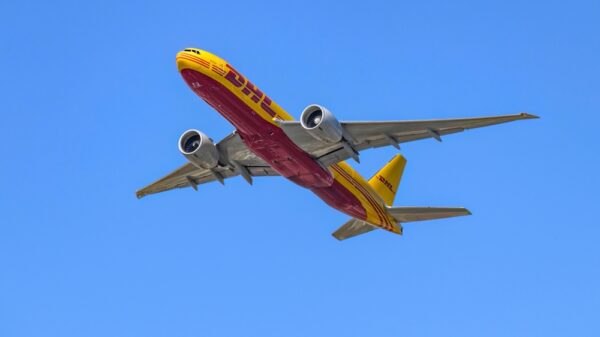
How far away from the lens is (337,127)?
48.7 meters

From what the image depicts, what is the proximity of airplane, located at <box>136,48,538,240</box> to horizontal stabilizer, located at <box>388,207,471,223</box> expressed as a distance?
59 millimetres

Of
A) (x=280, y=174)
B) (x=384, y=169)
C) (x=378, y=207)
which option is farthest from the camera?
(x=384, y=169)

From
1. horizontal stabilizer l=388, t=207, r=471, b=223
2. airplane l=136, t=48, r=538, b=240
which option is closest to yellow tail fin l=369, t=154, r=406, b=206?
horizontal stabilizer l=388, t=207, r=471, b=223

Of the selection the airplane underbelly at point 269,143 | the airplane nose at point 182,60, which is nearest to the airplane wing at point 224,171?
the airplane underbelly at point 269,143

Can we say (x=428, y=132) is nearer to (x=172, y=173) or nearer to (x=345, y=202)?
(x=345, y=202)

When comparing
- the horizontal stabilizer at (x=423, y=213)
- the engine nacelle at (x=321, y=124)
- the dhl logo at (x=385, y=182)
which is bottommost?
the engine nacelle at (x=321, y=124)

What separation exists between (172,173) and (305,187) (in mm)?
9383

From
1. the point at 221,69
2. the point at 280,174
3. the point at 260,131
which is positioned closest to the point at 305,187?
the point at 280,174

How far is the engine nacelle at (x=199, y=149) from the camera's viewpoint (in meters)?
53.4

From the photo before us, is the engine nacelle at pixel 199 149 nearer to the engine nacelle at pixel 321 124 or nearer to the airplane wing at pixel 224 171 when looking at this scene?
the airplane wing at pixel 224 171

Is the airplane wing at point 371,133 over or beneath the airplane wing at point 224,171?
over

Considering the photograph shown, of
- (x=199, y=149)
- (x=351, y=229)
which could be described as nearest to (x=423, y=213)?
(x=351, y=229)

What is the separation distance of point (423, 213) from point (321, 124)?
11673 millimetres

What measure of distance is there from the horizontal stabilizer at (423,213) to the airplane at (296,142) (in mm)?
59
